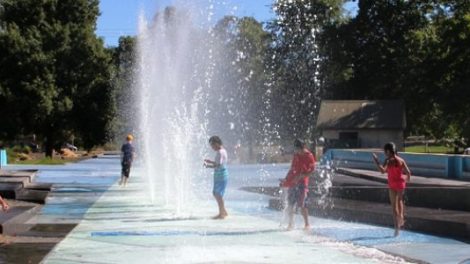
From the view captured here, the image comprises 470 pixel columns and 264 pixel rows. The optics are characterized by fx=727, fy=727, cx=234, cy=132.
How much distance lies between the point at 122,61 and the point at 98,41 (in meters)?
5.76

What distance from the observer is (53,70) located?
4675 centimetres

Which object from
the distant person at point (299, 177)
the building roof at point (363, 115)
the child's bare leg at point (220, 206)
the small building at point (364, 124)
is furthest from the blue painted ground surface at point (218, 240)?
the building roof at point (363, 115)

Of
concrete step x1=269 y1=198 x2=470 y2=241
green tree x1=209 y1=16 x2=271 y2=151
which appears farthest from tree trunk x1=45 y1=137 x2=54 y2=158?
concrete step x1=269 y1=198 x2=470 y2=241

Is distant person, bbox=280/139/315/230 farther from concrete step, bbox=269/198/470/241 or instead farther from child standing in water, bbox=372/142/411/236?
concrete step, bbox=269/198/470/241

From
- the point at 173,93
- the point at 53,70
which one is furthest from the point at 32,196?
the point at 53,70

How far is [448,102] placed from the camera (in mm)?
50406

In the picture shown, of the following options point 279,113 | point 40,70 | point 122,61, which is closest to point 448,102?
point 279,113

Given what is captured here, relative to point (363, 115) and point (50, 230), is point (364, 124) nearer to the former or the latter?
point (363, 115)

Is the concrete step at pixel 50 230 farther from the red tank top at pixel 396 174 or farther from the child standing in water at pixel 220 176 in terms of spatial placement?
the red tank top at pixel 396 174

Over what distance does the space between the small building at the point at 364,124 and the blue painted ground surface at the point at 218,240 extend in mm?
35406

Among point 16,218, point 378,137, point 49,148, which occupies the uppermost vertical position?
point 378,137

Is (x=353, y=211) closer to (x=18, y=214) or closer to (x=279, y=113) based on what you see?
(x=18, y=214)

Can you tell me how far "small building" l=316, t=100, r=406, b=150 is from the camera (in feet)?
165

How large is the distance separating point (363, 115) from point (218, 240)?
41.9m
